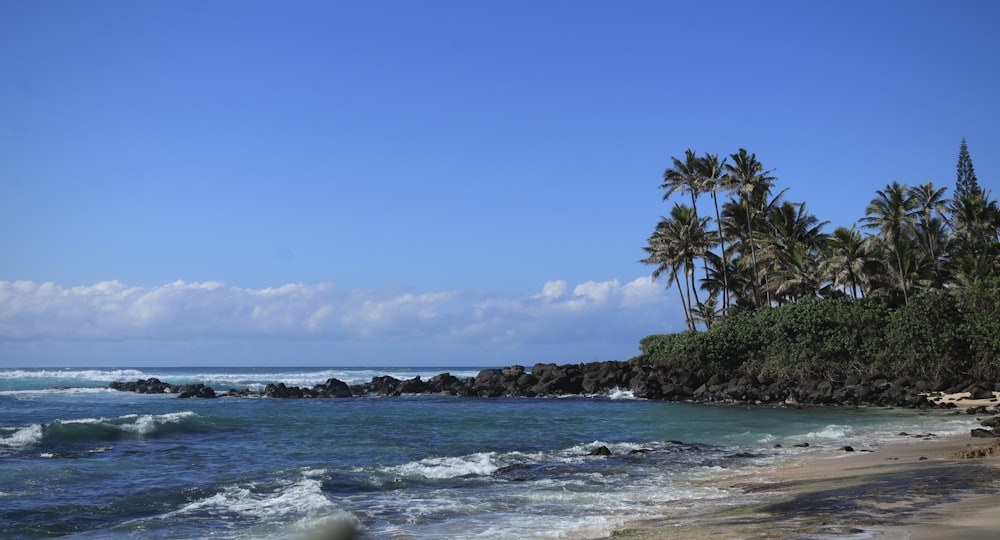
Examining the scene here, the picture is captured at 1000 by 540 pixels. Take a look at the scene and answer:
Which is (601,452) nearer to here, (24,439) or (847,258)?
(24,439)

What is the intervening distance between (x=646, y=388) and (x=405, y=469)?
1122 inches

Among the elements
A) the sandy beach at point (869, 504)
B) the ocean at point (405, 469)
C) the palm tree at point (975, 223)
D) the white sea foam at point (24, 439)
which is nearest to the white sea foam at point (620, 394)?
the ocean at point (405, 469)

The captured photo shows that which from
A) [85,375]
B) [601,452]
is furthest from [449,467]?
[85,375]

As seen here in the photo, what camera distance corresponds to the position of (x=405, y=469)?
16828 millimetres

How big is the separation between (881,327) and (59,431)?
34.6 metres

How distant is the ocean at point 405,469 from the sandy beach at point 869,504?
65cm

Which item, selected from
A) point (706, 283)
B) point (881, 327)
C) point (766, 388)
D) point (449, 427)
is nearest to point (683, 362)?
point (766, 388)

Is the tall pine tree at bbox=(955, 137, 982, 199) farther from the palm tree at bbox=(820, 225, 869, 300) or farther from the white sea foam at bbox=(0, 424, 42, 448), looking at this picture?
the white sea foam at bbox=(0, 424, 42, 448)

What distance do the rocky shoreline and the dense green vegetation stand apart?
1.21 m

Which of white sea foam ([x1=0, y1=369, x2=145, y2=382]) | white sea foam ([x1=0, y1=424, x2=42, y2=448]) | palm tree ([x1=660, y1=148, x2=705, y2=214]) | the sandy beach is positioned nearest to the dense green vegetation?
palm tree ([x1=660, y1=148, x2=705, y2=214])

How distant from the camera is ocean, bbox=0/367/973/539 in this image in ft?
37.6

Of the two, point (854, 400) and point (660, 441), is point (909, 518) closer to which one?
point (660, 441)

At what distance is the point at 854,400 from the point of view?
33875 millimetres

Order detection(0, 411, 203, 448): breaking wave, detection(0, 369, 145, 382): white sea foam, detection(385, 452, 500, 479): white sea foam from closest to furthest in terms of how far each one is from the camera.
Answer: detection(385, 452, 500, 479): white sea foam → detection(0, 411, 203, 448): breaking wave → detection(0, 369, 145, 382): white sea foam
